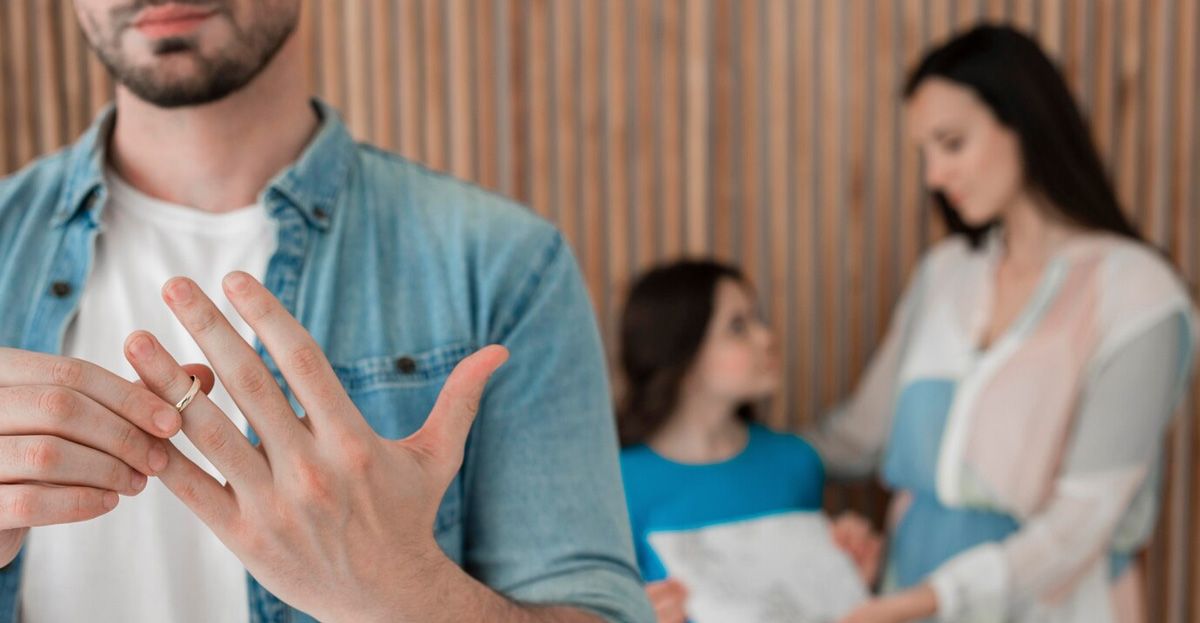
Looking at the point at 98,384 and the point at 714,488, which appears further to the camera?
the point at 714,488

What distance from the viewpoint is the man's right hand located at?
729 millimetres

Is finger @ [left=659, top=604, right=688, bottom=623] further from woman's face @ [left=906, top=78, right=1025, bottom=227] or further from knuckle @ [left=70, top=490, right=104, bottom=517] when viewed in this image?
knuckle @ [left=70, top=490, right=104, bottom=517]

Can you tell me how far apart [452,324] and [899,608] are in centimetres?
121

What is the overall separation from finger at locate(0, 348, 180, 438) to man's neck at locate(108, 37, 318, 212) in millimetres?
315

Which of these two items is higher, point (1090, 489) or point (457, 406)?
point (457, 406)

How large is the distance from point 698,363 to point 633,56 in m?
0.63

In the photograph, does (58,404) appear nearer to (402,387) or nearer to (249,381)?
(249,381)

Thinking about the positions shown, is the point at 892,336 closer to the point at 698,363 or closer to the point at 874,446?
the point at 874,446

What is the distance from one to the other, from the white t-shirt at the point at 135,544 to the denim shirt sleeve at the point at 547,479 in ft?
0.68

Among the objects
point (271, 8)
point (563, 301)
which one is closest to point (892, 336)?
point (563, 301)

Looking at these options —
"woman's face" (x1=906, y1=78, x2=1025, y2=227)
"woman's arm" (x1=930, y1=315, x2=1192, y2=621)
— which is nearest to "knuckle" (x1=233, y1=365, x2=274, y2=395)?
"woman's arm" (x1=930, y1=315, x2=1192, y2=621)

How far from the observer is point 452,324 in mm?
1012

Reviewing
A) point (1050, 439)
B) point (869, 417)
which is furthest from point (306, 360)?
point (869, 417)

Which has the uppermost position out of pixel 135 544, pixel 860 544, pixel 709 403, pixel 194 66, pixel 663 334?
pixel 194 66
